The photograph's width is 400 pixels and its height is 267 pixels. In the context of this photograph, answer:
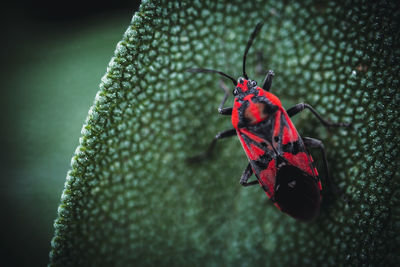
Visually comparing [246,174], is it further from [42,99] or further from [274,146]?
[42,99]

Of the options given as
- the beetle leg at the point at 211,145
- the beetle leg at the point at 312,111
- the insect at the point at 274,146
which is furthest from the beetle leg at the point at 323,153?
the beetle leg at the point at 211,145

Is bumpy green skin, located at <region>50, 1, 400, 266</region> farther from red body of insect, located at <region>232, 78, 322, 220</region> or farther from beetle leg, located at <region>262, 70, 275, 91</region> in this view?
red body of insect, located at <region>232, 78, 322, 220</region>

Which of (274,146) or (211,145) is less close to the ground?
(211,145)

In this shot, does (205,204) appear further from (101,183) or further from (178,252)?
(101,183)

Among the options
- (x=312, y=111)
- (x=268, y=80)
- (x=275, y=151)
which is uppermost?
(x=268, y=80)

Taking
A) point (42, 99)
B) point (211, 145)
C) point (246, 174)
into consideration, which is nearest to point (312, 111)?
point (246, 174)

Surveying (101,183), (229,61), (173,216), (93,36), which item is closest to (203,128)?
(229,61)

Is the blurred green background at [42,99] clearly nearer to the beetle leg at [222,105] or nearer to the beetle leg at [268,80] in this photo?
the beetle leg at [222,105]
